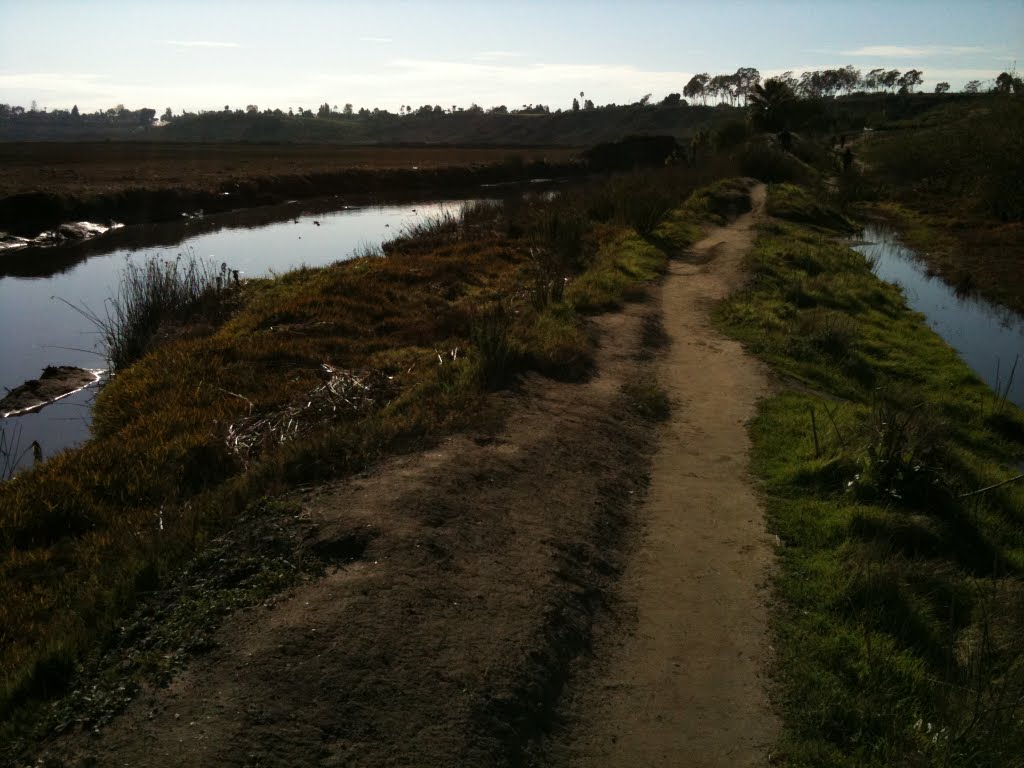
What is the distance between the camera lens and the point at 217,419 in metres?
9.27

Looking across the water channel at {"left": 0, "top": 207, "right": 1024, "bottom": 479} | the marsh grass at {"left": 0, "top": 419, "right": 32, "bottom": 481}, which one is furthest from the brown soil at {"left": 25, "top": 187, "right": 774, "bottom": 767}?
the water channel at {"left": 0, "top": 207, "right": 1024, "bottom": 479}

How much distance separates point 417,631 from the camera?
15.3ft

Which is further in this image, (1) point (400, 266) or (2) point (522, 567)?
(1) point (400, 266)

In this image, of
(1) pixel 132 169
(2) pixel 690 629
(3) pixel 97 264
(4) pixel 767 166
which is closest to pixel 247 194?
(1) pixel 132 169

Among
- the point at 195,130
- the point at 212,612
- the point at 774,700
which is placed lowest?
the point at 774,700

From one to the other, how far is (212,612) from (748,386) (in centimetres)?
700

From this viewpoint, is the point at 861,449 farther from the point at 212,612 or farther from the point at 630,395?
the point at 212,612

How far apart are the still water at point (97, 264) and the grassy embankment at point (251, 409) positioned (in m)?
1.08

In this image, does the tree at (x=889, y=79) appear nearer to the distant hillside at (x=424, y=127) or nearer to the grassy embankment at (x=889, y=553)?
the distant hillside at (x=424, y=127)

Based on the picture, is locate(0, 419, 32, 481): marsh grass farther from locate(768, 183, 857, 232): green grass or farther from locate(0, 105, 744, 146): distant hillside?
locate(0, 105, 744, 146): distant hillside

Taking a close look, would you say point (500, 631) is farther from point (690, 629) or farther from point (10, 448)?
point (10, 448)

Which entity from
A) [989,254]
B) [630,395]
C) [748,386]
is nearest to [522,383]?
[630,395]

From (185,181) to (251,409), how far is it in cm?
3306

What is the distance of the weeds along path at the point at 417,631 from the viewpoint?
385 cm
